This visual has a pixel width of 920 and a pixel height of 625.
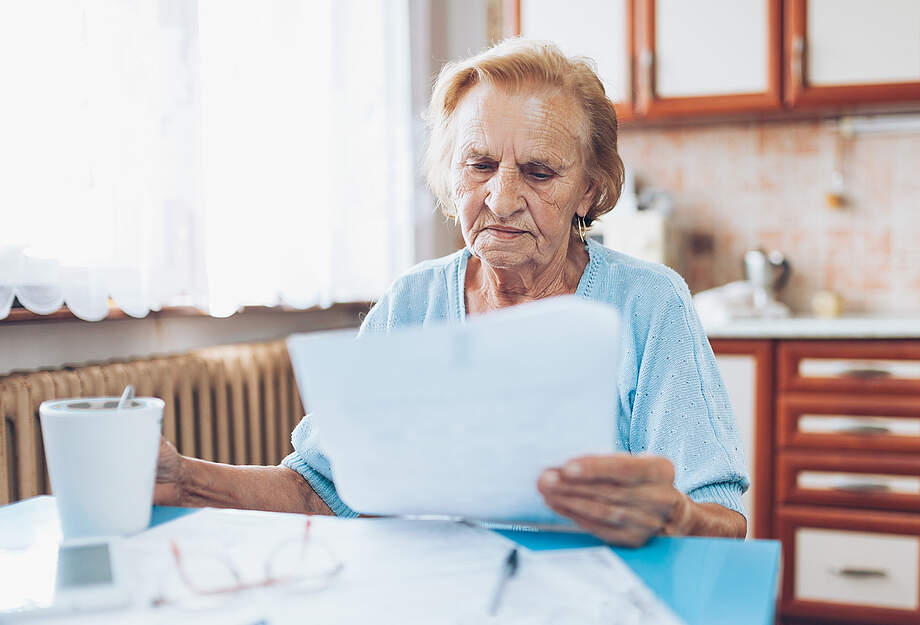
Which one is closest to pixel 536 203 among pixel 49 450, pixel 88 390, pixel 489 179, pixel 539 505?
pixel 489 179

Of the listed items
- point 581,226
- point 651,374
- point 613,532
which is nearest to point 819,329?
point 581,226

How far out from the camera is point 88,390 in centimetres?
148

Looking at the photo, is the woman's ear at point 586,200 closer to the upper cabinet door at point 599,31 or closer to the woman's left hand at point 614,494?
the woman's left hand at point 614,494

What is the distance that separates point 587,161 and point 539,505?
625 millimetres

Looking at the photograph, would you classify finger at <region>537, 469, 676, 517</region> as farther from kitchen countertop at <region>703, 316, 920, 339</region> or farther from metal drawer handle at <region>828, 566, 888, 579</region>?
metal drawer handle at <region>828, 566, 888, 579</region>

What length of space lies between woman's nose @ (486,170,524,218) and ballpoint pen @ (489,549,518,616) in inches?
21.2

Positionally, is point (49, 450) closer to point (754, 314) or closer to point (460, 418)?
point (460, 418)

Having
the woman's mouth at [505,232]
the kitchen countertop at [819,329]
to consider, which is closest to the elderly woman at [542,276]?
the woman's mouth at [505,232]

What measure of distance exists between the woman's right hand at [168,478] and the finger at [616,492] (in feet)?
1.37

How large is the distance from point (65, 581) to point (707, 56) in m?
2.40

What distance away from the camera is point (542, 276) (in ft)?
3.93

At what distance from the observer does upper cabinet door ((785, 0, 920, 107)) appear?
239cm

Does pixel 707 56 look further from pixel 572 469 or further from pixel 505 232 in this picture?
pixel 572 469

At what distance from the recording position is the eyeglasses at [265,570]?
600 millimetres
